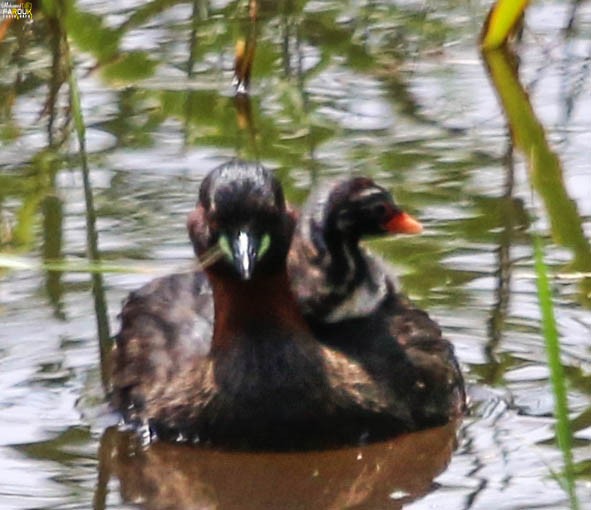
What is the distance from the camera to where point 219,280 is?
7.72 m

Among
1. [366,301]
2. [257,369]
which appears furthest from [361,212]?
[257,369]

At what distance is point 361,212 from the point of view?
8250 millimetres

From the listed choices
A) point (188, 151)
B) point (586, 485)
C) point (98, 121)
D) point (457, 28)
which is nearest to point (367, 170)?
point (188, 151)

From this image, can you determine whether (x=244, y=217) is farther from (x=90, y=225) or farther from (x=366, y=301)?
(x=366, y=301)

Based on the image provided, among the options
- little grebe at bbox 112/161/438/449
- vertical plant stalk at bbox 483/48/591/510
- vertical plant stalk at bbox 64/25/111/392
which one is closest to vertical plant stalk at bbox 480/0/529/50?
vertical plant stalk at bbox 483/48/591/510

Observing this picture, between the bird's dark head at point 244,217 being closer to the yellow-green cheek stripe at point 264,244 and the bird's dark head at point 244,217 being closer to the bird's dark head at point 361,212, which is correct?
the yellow-green cheek stripe at point 264,244

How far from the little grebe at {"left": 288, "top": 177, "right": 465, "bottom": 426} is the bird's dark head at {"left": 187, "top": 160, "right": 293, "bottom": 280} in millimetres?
672

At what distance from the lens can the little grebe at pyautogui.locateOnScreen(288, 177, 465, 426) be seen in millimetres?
7938

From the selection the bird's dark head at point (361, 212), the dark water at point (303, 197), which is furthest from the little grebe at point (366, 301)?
the dark water at point (303, 197)

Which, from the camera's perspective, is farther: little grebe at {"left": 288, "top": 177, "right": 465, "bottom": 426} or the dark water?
little grebe at {"left": 288, "top": 177, "right": 465, "bottom": 426}

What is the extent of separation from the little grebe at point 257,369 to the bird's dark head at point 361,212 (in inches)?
17.4

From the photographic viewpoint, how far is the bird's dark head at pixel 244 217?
736 cm

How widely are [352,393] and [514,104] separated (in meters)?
3.48

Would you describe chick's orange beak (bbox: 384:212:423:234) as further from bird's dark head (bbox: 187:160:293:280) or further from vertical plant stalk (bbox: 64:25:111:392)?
vertical plant stalk (bbox: 64:25:111:392)
